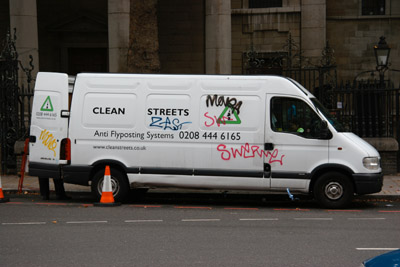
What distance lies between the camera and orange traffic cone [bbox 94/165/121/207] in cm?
1216

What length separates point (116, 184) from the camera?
12633mm

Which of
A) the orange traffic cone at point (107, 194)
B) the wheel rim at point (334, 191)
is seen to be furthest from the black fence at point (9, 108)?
the wheel rim at point (334, 191)

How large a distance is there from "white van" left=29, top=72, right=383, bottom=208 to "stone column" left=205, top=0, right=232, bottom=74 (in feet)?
35.4

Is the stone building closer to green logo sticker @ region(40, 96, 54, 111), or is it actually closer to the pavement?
the pavement

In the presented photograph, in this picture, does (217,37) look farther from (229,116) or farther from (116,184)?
(116,184)

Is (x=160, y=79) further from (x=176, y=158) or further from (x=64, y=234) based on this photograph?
(x=64, y=234)

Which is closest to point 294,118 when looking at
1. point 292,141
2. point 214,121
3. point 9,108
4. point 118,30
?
point 292,141

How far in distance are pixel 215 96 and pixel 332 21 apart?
16600 mm

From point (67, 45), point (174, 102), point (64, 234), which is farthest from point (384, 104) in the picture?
point (67, 45)

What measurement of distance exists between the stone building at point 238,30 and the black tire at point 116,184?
47.9 feet

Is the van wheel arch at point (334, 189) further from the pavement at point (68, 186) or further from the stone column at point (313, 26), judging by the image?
the stone column at point (313, 26)

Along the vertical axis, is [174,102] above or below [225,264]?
above

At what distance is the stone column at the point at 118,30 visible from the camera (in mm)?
20484

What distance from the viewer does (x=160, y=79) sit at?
12523mm
